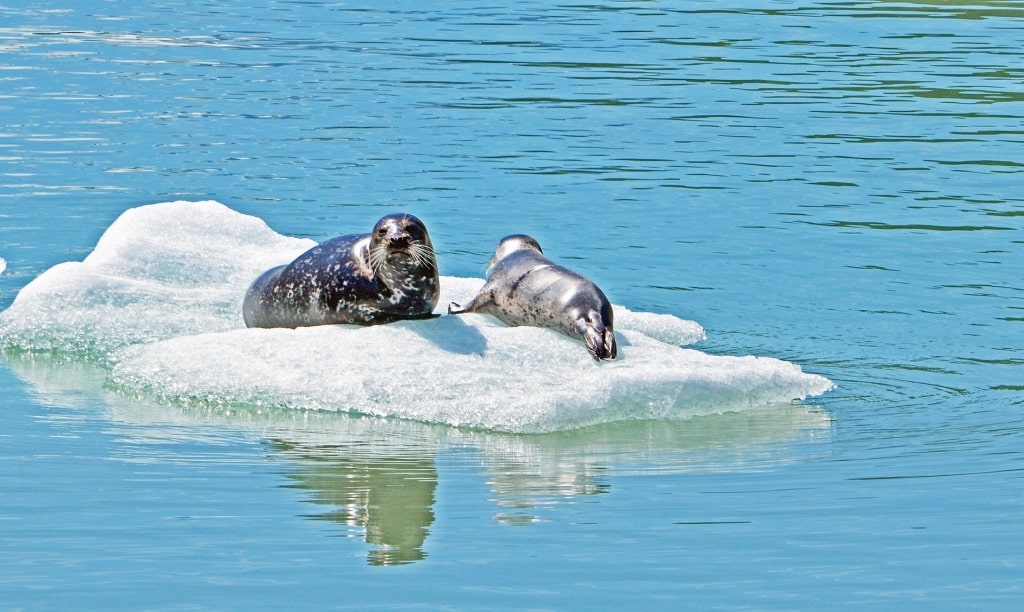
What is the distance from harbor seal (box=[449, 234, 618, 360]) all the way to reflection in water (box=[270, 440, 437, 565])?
6.38 feet

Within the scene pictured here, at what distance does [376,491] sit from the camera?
711 cm

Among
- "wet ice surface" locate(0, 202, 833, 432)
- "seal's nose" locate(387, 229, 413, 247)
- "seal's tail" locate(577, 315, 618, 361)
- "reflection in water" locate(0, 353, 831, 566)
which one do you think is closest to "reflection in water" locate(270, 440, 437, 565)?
"reflection in water" locate(0, 353, 831, 566)

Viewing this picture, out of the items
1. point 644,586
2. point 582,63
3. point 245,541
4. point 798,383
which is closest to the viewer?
point 644,586

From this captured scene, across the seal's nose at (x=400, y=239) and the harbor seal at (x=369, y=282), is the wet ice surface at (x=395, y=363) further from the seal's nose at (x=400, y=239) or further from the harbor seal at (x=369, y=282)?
the seal's nose at (x=400, y=239)

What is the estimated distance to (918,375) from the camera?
366 inches

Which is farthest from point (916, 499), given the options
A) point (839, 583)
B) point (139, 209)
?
point (139, 209)

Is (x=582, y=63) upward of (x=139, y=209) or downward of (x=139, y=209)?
upward

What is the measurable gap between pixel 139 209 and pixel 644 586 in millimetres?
7981

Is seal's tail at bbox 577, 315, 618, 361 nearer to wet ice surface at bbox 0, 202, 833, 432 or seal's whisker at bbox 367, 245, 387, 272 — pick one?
wet ice surface at bbox 0, 202, 833, 432

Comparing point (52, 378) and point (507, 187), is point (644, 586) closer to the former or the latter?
point (52, 378)

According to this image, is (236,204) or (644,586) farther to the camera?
(236,204)

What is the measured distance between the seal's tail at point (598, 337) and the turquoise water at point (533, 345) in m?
0.08

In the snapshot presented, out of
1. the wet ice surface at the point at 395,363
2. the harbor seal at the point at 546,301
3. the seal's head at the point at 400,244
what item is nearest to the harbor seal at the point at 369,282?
the seal's head at the point at 400,244

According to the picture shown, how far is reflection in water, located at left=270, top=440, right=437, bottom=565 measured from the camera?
630 centimetres
